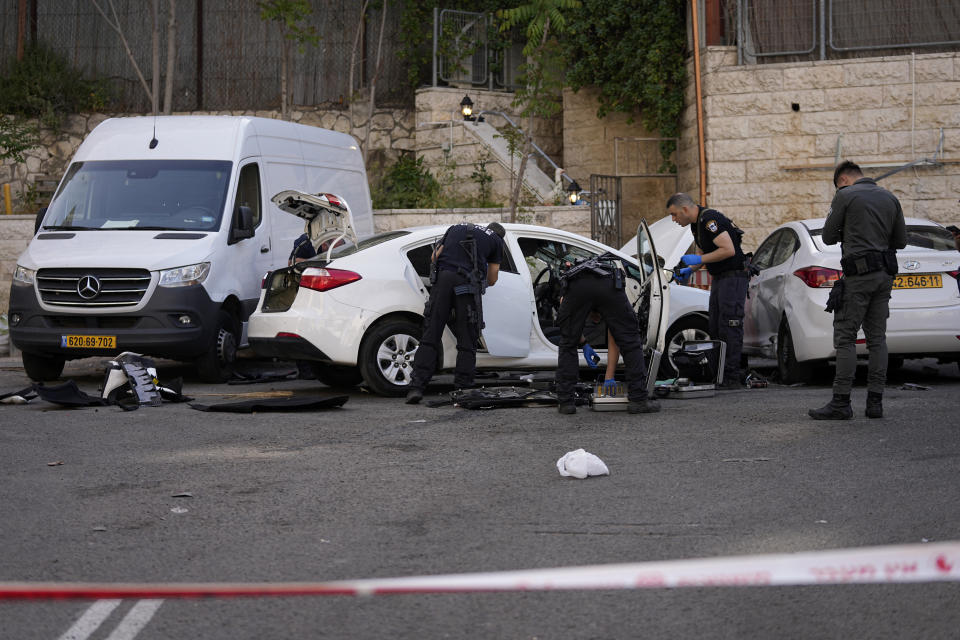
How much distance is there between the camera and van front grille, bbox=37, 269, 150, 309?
11391mm

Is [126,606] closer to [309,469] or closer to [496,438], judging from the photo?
[309,469]

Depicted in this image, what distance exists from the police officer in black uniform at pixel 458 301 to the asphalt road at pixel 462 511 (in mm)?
645

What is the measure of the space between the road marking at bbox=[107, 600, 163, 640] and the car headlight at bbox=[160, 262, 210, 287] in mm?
7553

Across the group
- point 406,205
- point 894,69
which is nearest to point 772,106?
point 894,69

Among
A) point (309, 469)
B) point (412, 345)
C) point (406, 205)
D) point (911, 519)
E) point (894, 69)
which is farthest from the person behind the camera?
point (406, 205)

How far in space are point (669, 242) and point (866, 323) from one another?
15.0 feet

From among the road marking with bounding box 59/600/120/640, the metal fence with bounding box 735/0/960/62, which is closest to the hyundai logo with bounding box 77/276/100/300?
the road marking with bounding box 59/600/120/640

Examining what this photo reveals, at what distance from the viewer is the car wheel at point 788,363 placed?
36.2ft

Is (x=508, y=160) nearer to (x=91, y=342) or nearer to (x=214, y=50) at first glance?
(x=214, y=50)

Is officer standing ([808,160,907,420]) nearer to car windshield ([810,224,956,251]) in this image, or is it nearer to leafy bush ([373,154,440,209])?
car windshield ([810,224,956,251])

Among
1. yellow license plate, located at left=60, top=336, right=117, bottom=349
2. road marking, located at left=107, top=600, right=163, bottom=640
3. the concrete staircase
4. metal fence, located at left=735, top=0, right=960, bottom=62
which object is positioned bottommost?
road marking, located at left=107, top=600, right=163, bottom=640

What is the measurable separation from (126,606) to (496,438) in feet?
13.5

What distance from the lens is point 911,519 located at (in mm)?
5344

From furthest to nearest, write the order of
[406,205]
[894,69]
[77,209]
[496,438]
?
[406,205] < [894,69] < [77,209] < [496,438]
